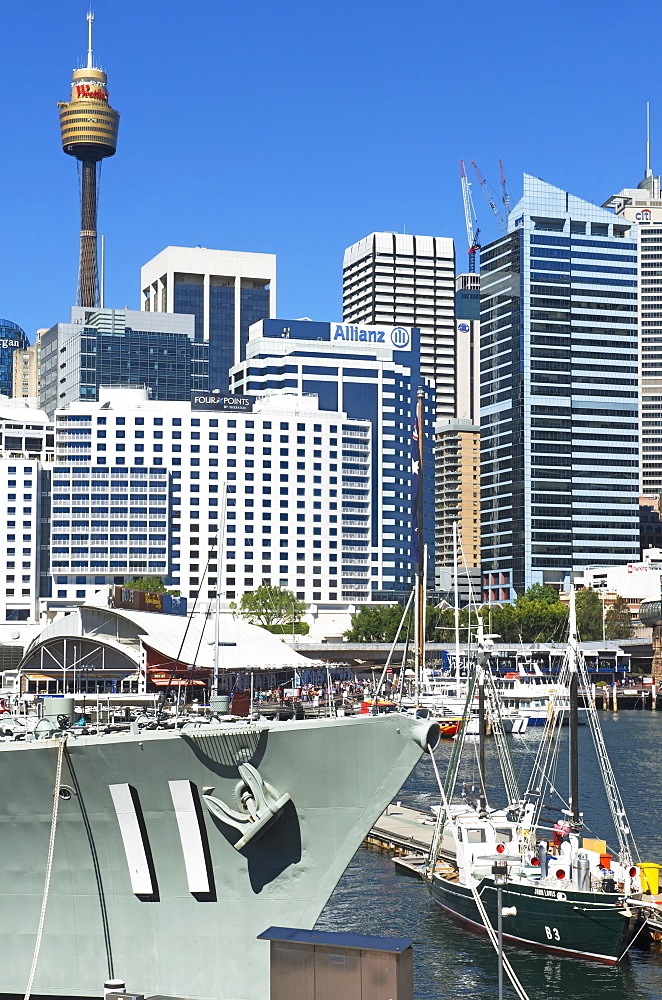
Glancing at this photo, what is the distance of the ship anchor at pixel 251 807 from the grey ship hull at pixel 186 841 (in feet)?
0.15

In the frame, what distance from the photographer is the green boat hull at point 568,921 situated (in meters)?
39.1

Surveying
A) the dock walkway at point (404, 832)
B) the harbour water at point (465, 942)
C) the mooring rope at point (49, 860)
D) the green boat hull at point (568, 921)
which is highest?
the mooring rope at point (49, 860)

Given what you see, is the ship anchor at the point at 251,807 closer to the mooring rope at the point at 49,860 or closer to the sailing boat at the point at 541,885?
the mooring rope at the point at 49,860

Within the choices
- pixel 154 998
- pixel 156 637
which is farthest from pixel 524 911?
pixel 156 637

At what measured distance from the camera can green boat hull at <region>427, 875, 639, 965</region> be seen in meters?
39.1

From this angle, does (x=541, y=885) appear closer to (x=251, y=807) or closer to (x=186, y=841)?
(x=251, y=807)

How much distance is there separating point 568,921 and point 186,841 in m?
16.6

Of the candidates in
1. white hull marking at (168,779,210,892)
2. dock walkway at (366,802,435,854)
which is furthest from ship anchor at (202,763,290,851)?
dock walkway at (366,802,435,854)

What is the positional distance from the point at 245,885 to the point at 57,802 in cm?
456

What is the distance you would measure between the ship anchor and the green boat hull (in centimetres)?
1575

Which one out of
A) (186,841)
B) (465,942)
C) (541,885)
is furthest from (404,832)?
(186,841)

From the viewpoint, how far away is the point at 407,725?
27266 millimetres

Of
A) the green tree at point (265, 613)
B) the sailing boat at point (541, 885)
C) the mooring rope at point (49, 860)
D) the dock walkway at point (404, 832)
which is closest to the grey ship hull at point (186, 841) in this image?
the mooring rope at point (49, 860)

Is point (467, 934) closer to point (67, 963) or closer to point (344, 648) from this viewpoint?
point (67, 963)
